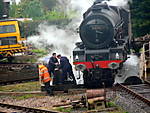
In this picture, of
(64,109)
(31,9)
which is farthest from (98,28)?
(31,9)

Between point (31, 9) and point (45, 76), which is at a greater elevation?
point (31, 9)

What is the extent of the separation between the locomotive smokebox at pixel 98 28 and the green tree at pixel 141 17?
410 inches

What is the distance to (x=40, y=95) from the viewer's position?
1246cm

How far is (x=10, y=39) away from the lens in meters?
25.5

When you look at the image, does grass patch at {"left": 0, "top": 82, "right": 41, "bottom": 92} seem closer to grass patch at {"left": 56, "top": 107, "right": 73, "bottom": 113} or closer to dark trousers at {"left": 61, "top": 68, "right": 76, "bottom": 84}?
dark trousers at {"left": 61, "top": 68, "right": 76, "bottom": 84}

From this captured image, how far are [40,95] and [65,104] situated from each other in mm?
2524

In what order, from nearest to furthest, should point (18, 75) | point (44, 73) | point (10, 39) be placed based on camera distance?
point (44, 73) → point (18, 75) → point (10, 39)

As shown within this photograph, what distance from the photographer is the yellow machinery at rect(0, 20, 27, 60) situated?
25.1 m

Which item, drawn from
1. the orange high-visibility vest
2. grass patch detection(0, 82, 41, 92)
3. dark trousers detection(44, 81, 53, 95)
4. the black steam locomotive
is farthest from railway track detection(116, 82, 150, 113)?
grass patch detection(0, 82, 41, 92)

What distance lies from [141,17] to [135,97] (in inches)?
547

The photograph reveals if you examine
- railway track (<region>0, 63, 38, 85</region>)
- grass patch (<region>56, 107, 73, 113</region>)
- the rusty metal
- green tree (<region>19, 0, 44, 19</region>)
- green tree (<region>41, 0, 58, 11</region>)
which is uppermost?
green tree (<region>41, 0, 58, 11</region>)

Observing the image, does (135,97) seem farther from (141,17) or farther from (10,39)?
(10,39)

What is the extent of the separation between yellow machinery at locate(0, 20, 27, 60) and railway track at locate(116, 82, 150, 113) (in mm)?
13714

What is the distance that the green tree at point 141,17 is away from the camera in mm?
23138
